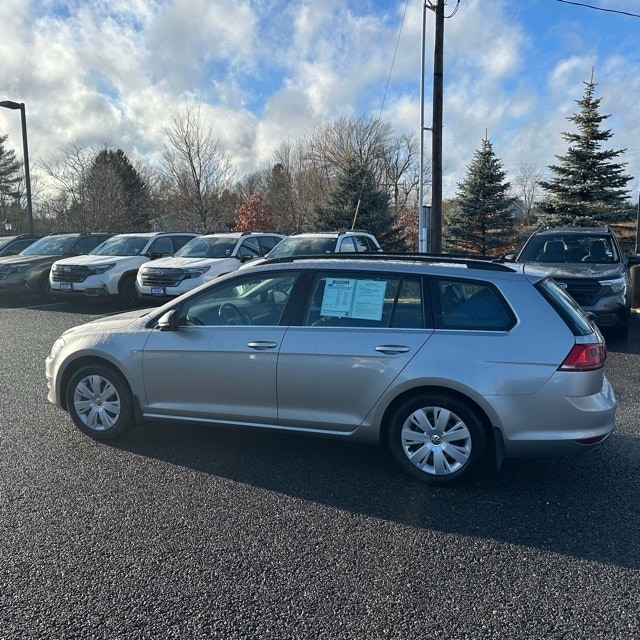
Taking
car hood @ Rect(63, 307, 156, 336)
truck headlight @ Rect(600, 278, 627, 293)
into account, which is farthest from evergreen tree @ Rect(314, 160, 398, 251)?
car hood @ Rect(63, 307, 156, 336)

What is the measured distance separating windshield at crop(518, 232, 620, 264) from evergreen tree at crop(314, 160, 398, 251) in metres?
15.4

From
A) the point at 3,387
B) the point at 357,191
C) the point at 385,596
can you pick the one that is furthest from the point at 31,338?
the point at 357,191

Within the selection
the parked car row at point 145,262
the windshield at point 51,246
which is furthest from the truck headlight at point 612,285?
the windshield at point 51,246

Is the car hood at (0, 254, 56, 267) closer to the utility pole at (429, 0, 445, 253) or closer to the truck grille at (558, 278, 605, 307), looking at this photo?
the utility pole at (429, 0, 445, 253)

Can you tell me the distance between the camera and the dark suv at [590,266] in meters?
8.69

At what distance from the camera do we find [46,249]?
15219 mm

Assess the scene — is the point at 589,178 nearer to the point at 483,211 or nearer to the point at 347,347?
the point at 483,211

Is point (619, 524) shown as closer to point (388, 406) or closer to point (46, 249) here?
point (388, 406)

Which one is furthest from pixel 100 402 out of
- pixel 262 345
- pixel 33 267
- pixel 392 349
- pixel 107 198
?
pixel 107 198

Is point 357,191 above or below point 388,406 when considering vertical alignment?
above

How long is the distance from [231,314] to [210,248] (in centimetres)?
892

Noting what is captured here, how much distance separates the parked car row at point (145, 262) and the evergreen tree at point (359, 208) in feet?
40.1

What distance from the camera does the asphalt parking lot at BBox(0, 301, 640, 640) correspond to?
269cm

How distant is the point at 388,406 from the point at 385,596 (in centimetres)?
144
